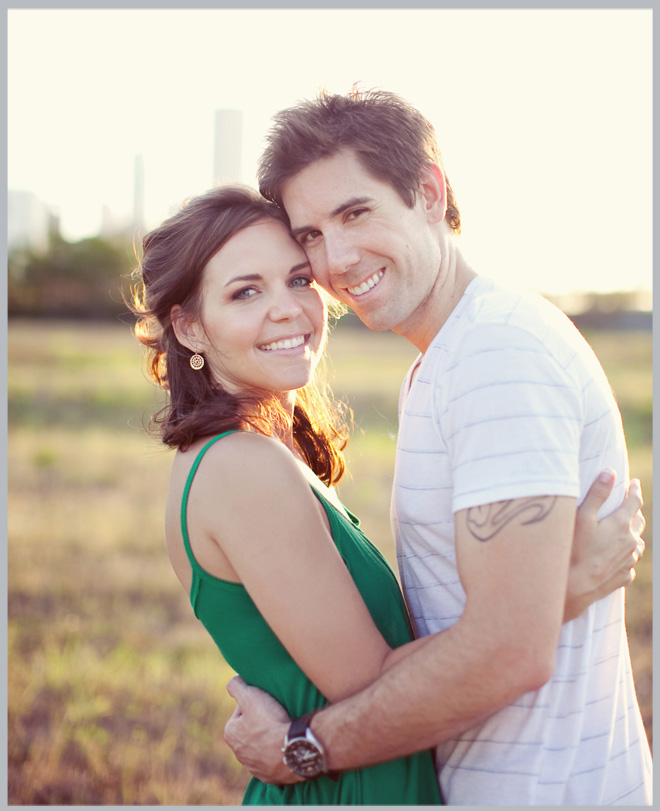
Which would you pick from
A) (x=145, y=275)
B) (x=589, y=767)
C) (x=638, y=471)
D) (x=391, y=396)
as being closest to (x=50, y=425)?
(x=391, y=396)

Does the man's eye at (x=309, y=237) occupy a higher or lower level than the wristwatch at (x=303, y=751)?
higher

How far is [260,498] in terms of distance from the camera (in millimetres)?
1979

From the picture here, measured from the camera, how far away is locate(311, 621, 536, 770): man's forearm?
1.71 metres

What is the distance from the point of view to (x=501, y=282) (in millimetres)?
2145

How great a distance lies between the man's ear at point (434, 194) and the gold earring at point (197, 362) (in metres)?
0.90

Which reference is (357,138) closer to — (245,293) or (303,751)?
(245,293)

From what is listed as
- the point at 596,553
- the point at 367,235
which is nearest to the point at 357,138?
the point at 367,235

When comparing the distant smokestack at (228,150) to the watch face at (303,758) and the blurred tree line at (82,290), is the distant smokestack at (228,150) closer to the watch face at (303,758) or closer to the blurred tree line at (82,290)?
the watch face at (303,758)

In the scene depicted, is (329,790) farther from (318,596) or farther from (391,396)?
(391,396)

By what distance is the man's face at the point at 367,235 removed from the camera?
2334 mm

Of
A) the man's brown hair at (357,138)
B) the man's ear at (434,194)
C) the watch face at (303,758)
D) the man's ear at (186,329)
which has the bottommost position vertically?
the watch face at (303,758)

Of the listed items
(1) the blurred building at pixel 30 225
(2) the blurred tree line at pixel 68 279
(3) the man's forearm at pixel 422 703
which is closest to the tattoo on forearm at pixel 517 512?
(3) the man's forearm at pixel 422 703

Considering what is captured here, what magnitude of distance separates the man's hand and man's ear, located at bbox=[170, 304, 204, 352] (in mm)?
1115

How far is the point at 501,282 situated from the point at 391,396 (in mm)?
16545
